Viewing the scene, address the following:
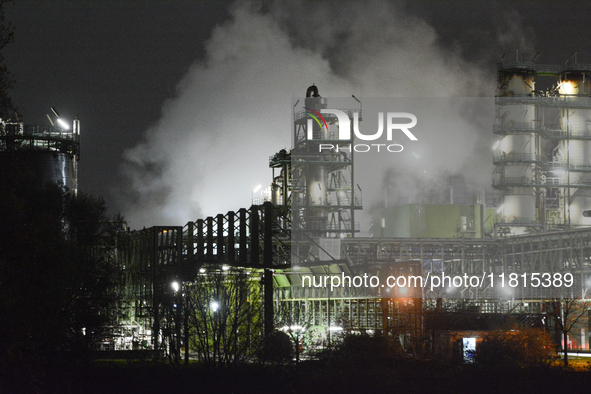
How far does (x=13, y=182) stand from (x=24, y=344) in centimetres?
365

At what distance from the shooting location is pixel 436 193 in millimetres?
49312

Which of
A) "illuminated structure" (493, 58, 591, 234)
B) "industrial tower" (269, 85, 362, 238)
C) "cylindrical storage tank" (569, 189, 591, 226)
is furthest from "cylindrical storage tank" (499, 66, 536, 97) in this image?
"industrial tower" (269, 85, 362, 238)

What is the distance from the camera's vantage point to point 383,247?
46.3 meters

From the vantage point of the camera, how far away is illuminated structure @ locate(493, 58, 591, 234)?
167 ft

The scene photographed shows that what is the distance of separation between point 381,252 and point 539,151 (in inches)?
630

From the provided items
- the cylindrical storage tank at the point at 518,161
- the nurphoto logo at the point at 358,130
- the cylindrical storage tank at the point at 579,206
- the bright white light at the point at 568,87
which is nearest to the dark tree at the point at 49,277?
the nurphoto logo at the point at 358,130

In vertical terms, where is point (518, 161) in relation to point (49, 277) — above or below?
above

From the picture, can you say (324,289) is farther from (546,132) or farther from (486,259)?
(546,132)

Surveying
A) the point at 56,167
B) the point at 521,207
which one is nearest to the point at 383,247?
the point at 521,207

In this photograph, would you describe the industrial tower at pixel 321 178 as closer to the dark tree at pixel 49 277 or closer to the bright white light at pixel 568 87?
the dark tree at pixel 49 277

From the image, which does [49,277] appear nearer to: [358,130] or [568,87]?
[358,130]

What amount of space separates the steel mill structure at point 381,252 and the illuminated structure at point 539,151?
0.10 m

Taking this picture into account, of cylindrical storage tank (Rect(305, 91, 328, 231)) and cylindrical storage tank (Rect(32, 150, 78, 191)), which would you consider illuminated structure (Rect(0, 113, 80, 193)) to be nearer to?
cylindrical storage tank (Rect(32, 150, 78, 191))

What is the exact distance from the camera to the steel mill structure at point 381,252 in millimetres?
25844
